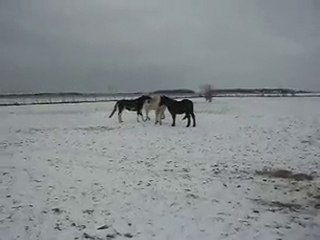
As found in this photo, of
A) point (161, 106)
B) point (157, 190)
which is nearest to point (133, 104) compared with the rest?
point (161, 106)

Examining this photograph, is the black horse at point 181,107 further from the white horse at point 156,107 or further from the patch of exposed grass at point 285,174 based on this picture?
the patch of exposed grass at point 285,174

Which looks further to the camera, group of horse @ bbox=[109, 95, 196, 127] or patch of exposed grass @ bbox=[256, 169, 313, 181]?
group of horse @ bbox=[109, 95, 196, 127]

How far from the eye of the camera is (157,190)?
8312 mm

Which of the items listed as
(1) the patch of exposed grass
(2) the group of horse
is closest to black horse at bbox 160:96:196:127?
(2) the group of horse

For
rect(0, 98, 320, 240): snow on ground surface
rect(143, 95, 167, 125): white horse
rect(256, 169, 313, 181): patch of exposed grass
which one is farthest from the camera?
rect(143, 95, 167, 125): white horse

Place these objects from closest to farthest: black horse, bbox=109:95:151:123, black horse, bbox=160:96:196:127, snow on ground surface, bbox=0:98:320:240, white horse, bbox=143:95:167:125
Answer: snow on ground surface, bbox=0:98:320:240
black horse, bbox=160:96:196:127
white horse, bbox=143:95:167:125
black horse, bbox=109:95:151:123

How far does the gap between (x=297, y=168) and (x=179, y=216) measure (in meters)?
5.11

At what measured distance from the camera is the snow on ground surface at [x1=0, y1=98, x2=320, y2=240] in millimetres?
6410

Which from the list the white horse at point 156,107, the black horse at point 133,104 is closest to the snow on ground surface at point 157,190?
the white horse at point 156,107

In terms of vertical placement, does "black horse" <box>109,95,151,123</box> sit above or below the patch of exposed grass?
above

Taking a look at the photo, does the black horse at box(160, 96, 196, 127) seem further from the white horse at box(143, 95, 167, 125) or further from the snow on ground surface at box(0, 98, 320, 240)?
the snow on ground surface at box(0, 98, 320, 240)

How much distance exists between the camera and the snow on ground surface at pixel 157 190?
641cm

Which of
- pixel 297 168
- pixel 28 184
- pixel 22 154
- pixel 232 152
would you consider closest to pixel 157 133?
pixel 232 152

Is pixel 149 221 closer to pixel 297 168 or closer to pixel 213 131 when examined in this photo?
pixel 297 168
